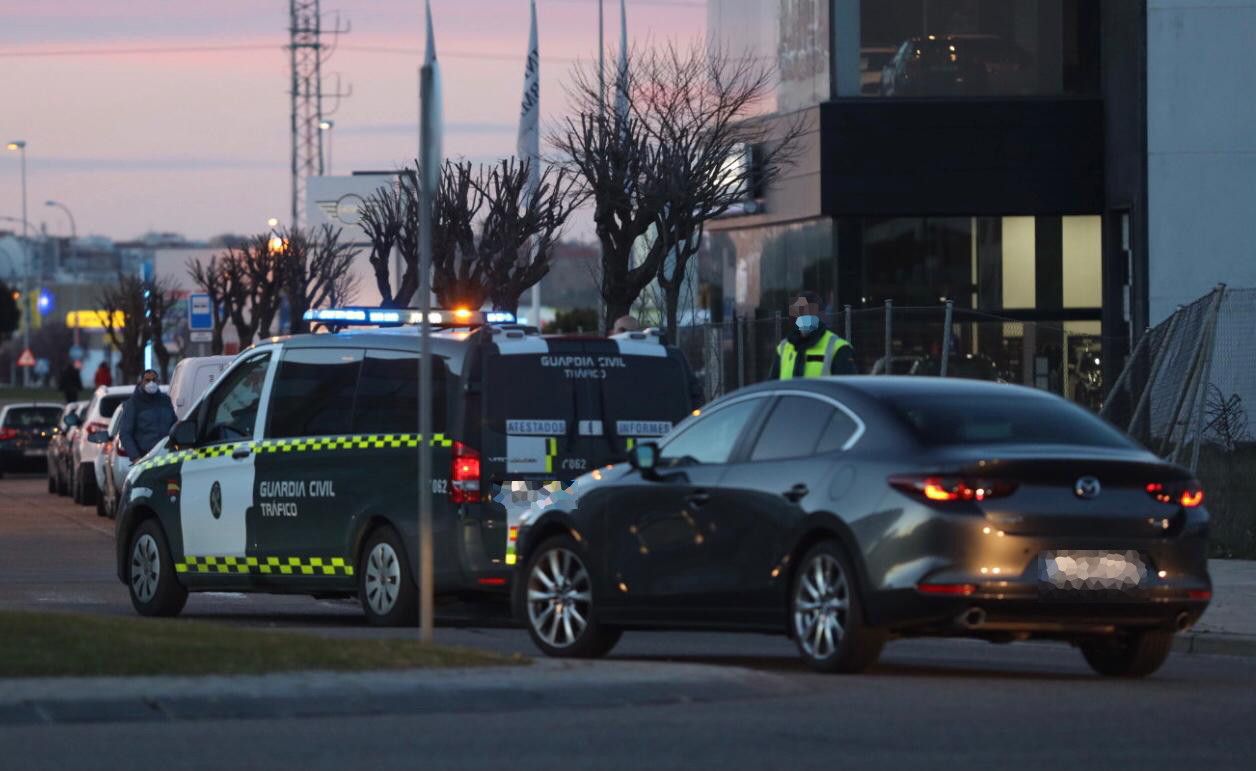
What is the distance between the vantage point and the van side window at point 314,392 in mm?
16203

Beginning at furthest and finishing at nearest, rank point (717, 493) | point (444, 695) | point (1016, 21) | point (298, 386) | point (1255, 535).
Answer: point (1016, 21) → point (1255, 535) → point (298, 386) → point (717, 493) → point (444, 695)

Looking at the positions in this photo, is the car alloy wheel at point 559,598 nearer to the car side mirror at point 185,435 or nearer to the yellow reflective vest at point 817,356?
the car side mirror at point 185,435

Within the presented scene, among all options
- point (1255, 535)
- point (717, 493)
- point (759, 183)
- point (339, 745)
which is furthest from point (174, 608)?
point (759, 183)

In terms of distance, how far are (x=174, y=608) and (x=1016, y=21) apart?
22.9 metres

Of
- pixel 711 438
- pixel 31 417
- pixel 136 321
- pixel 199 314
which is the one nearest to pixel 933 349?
pixel 199 314

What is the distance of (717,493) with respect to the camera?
12617mm

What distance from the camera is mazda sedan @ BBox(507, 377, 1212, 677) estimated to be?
1141cm

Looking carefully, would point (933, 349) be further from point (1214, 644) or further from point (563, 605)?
point (563, 605)

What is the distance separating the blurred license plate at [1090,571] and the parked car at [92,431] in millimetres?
24044

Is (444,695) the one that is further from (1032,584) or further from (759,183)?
(759,183)

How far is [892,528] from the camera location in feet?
37.6

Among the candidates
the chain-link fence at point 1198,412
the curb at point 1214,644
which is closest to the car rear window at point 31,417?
the chain-link fence at point 1198,412

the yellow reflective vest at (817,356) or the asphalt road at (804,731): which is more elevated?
the yellow reflective vest at (817,356)

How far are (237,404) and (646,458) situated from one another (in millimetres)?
5217
